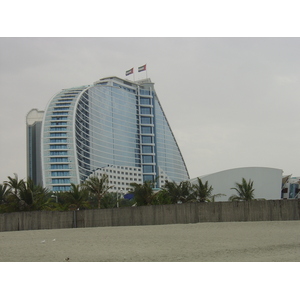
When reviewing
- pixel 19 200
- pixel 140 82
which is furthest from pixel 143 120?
pixel 19 200

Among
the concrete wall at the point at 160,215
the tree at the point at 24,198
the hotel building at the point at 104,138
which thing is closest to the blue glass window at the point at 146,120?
the hotel building at the point at 104,138

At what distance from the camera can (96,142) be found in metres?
118

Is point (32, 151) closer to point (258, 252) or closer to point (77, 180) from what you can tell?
point (77, 180)

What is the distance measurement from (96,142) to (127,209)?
9328 centimetres

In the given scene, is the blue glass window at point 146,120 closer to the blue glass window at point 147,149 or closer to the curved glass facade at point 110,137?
the curved glass facade at point 110,137

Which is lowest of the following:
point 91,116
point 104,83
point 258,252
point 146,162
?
point 258,252

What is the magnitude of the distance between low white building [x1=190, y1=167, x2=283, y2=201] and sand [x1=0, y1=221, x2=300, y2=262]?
5303 centimetres

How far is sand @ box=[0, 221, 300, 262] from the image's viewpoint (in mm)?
13164

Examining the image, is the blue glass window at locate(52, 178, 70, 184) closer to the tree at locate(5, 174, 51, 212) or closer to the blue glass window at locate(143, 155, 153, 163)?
the blue glass window at locate(143, 155, 153, 163)

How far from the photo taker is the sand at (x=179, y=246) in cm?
1316

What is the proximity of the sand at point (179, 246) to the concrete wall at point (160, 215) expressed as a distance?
61.2 inches

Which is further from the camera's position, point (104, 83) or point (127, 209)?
point (104, 83)

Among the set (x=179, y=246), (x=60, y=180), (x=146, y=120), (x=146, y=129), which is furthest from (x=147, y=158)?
(x=179, y=246)

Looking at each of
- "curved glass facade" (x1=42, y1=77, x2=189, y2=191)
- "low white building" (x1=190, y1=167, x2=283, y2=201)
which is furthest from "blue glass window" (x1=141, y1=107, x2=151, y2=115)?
"low white building" (x1=190, y1=167, x2=283, y2=201)
